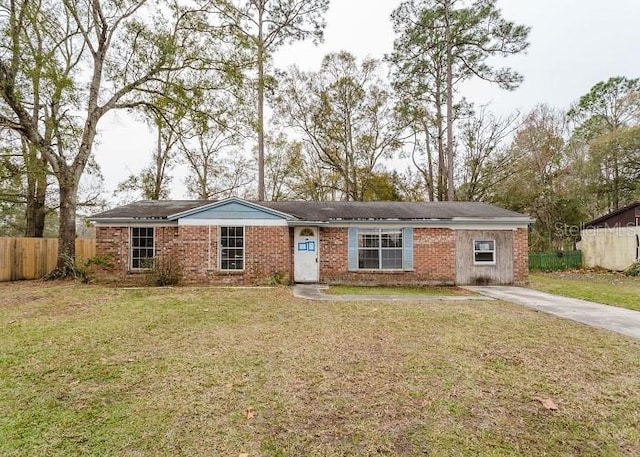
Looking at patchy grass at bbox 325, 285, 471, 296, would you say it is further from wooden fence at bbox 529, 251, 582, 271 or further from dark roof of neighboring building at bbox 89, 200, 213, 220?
wooden fence at bbox 529, 251, 582, 271

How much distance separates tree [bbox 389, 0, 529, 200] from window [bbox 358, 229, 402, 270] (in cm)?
876

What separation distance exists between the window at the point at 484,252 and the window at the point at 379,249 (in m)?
2.96

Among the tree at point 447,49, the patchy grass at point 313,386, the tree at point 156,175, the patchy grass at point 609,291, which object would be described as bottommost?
the patchy grass at point 609,291

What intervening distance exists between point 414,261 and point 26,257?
1623cm

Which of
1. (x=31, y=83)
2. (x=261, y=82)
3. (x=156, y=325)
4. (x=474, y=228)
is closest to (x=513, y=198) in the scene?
(x=474, y=228)

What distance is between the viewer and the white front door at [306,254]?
1281cm

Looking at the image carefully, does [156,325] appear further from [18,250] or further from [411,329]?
[18,250]

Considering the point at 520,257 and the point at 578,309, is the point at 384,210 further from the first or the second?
the point at 578,309

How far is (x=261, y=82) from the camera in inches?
623

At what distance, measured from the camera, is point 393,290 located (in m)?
11.5

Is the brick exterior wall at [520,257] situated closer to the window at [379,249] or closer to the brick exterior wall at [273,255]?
the brick exterior wall at [273,255]

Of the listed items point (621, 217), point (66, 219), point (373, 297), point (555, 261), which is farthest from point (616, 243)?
point (66, 219)

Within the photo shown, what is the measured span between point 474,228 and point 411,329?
27.0ft

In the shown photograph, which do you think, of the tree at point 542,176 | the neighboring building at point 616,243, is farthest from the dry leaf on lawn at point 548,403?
the tree at point 542,176
